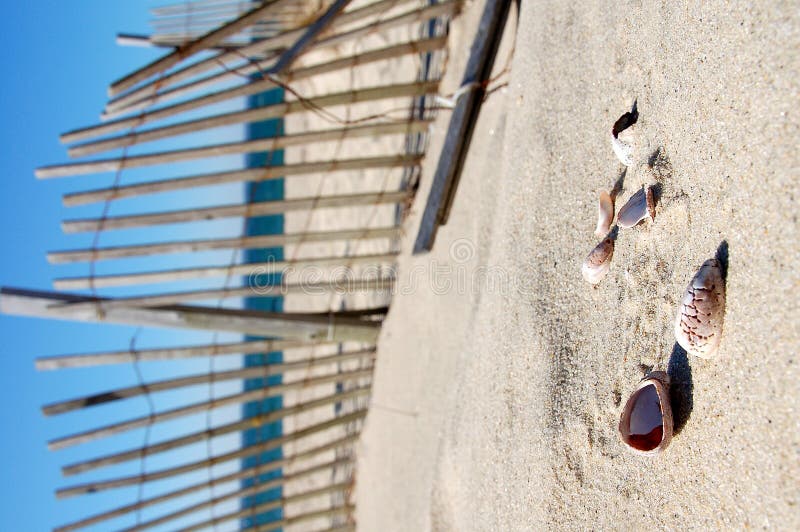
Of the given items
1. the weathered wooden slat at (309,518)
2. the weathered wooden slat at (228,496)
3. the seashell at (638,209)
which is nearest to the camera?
the seashell at (638,209)

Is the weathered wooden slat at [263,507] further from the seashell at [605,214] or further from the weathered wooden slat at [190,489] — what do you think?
the seashell at [605,214]

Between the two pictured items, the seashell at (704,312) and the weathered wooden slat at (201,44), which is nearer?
the seashell at (704,312)

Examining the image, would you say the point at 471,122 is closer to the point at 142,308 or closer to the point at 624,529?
the point at 142,308

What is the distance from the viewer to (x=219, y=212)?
78.5 inches

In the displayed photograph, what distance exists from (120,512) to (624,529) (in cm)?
192

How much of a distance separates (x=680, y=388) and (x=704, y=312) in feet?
0.36

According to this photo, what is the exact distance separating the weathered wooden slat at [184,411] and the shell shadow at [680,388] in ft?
5.82

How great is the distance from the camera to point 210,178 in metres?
1.93

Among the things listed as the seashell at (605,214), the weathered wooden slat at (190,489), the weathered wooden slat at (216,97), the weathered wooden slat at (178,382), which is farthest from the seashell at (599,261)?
the weathered wooden slat at (190,489)

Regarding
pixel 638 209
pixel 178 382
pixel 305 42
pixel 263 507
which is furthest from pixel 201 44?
pixel 263 507

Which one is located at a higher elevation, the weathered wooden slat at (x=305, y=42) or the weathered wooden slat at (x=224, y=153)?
the weathered wooden slat at (x=305, y=42)

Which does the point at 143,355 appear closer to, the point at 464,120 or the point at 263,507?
the point at 263,507

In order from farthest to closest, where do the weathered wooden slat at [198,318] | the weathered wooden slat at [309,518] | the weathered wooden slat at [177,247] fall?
the weathered wooden slat at [309,518] < the weathered wooden slat at [177,247] < the weathered wooden slat at [198,318]

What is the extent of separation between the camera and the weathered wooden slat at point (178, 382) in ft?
6.32
